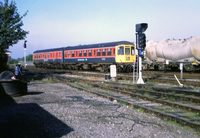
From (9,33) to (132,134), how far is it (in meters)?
16.0

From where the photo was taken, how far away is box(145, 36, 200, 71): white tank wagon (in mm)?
19578

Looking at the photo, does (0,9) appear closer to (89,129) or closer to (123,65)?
(123,65)

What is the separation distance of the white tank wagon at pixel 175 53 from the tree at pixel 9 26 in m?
14.2

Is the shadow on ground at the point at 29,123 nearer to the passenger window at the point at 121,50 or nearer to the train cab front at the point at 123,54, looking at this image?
the train cab front at the point at 123,54

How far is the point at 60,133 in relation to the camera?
16.3ft

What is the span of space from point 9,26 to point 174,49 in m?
15.9

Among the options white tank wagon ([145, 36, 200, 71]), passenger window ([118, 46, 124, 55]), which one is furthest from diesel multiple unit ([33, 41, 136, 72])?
white tank wagon ([145, 36, 200, 71])

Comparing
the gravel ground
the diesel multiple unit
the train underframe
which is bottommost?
the gravel ground

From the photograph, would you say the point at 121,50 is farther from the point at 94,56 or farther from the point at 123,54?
the point at 94,56

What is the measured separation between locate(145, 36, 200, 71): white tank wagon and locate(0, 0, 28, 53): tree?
14.2 meters

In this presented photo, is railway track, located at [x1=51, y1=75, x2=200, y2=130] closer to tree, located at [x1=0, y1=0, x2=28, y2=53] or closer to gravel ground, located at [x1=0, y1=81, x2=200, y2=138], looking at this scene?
gravel ground, located at [x1=0, y1=81, x2=200, y2=138]

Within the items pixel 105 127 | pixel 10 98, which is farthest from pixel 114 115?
pixel 10 98

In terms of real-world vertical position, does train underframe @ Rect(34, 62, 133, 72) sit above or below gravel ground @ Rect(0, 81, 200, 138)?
above

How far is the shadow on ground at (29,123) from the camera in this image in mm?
4914
